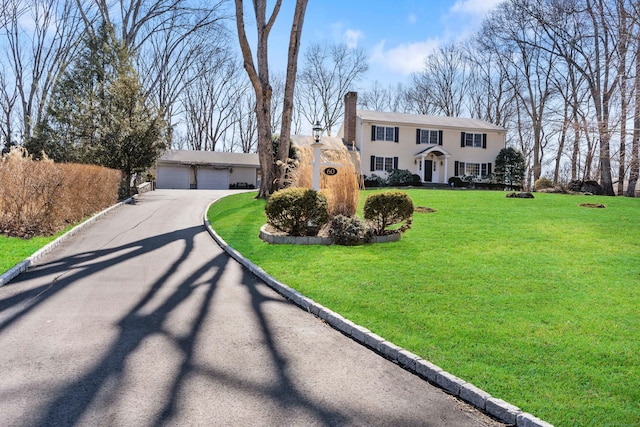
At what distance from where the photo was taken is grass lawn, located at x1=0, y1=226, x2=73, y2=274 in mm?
7545

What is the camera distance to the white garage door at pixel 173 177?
3872 cm

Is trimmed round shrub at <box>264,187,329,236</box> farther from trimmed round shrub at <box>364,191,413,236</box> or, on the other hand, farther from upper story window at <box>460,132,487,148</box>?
upper story window at <box>460,132,487,148</box>

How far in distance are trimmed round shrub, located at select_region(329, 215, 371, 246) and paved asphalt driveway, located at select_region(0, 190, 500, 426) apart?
2.93 m

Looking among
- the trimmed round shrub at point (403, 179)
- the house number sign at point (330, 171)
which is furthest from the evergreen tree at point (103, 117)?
the trimmed round shrub at point (403, 179)

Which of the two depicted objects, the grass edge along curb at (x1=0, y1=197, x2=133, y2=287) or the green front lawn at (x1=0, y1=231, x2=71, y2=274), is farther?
the green front lawn at (x1=0, y1=231, x2=71, y2=274)

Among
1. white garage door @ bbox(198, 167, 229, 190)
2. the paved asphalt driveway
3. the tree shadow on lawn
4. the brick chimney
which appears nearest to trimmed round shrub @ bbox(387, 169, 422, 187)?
the brick chimney

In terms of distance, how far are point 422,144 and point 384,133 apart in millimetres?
3405

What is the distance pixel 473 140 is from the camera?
35.1m

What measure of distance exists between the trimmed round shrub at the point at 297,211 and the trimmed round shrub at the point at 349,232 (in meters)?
0.47

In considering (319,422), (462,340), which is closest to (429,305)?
(462,340)

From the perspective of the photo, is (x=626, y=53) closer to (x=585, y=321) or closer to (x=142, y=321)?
(x=585, y=321)

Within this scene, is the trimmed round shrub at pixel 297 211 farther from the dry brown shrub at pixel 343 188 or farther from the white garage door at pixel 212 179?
the white garage door at pixel 212 179

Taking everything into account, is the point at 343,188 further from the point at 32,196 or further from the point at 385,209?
the point at 32,196

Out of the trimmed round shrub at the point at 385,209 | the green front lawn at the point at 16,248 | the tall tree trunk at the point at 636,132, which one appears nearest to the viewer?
the green front lawn at the point at 16,248
